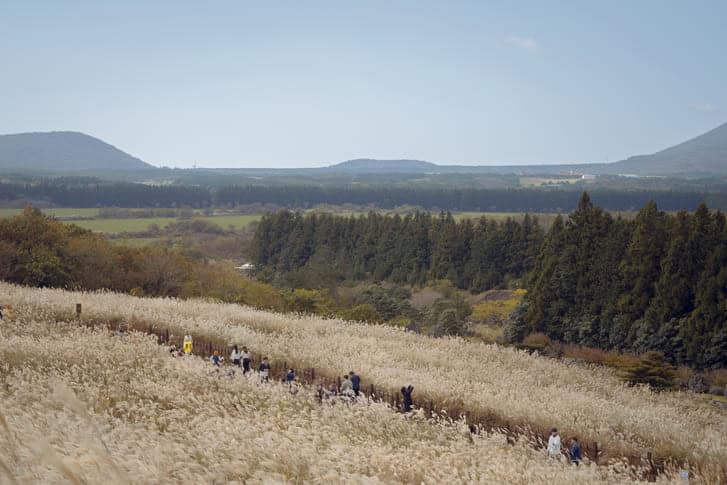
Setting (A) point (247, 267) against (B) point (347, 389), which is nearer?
(B) point (347, 389)

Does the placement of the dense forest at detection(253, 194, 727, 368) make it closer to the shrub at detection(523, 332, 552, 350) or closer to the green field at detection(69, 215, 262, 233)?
the shrub at detection(523, 332, 552, 350)

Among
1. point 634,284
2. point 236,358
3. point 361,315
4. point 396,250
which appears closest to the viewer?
point 236,358

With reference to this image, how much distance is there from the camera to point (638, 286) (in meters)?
35.2

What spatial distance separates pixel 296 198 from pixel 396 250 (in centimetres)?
12498

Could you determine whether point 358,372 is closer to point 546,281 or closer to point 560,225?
point 546,281

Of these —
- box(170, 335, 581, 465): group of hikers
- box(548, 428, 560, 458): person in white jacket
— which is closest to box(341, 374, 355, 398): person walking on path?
box(170, 335, 581, 465): group of hikers

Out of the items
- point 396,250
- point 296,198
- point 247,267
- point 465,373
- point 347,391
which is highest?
point 347,391

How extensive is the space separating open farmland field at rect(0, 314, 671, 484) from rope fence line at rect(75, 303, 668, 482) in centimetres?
117

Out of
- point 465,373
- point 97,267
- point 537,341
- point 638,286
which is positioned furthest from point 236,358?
point 638,286

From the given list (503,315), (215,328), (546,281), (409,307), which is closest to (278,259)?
(409,307)

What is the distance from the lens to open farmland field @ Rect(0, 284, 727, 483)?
14.5m

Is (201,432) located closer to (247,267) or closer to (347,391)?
(347,391)

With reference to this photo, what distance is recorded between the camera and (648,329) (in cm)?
3356

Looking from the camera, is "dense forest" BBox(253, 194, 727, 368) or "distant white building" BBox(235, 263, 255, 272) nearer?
"dense forest" BBox(253, 194, 727, 368)
